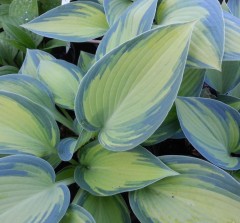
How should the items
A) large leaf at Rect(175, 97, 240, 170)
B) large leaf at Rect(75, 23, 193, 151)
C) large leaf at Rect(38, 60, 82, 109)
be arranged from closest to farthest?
1. large leaf at Rect(75, 23, 193, 151)
2. large leaf at Rect(175, 97, 240, 170)
3. large leaf at Rect(38, 60, 82, 109)

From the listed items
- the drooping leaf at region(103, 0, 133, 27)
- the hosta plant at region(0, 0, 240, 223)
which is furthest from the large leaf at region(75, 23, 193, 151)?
the drooping leaf at region(103, 0, 133, 27)

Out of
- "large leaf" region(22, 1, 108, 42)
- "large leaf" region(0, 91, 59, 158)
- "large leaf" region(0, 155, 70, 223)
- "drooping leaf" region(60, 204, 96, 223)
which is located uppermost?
"large leaf" region(22, 1, 108, 42)

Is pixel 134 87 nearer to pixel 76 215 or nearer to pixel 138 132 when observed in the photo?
pixel 138 132

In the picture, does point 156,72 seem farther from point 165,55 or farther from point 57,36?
point 57,36

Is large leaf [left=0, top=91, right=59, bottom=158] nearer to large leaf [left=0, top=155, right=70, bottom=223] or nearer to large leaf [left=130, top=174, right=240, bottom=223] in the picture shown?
large leaf [left=0, top=155, right=70, bottom=223]

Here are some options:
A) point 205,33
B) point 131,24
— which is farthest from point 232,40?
point 131,24

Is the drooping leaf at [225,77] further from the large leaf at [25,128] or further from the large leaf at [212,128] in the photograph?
the large leaf at [25,128]

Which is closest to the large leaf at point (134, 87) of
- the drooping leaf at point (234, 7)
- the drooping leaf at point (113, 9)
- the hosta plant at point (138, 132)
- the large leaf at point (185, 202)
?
the hosta plant at point (138, 132)

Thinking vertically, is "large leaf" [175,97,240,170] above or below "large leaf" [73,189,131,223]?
above
